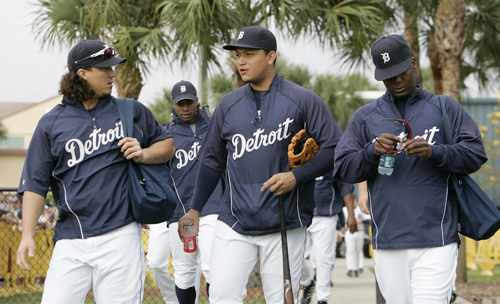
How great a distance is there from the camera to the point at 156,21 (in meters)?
10.1

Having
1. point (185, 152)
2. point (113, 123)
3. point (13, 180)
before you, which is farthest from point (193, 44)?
point (13, 180)

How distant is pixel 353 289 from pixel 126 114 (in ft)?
23.1

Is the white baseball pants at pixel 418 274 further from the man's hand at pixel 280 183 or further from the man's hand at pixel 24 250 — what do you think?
the man's hand at pixel 24 250

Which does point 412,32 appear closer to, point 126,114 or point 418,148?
point 418,148

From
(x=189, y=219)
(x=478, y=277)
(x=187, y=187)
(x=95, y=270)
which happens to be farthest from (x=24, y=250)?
(x=478, y=277)

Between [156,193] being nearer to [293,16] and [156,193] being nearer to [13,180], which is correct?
[293,16]

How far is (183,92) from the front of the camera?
20.4 feet

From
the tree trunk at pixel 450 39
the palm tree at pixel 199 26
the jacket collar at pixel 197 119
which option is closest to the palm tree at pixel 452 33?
the tree trunk at pixel 450 39

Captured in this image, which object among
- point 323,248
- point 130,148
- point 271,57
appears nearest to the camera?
point 130,148

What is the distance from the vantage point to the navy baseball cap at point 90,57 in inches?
150

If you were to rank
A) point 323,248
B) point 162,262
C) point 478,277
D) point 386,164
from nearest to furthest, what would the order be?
point 386,164
point 162,262
point 323,248
point 478,277

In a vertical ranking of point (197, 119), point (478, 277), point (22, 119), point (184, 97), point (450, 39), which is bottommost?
point (478, 277)

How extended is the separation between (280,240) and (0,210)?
14.8ft

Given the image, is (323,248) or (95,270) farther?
(323,248)
